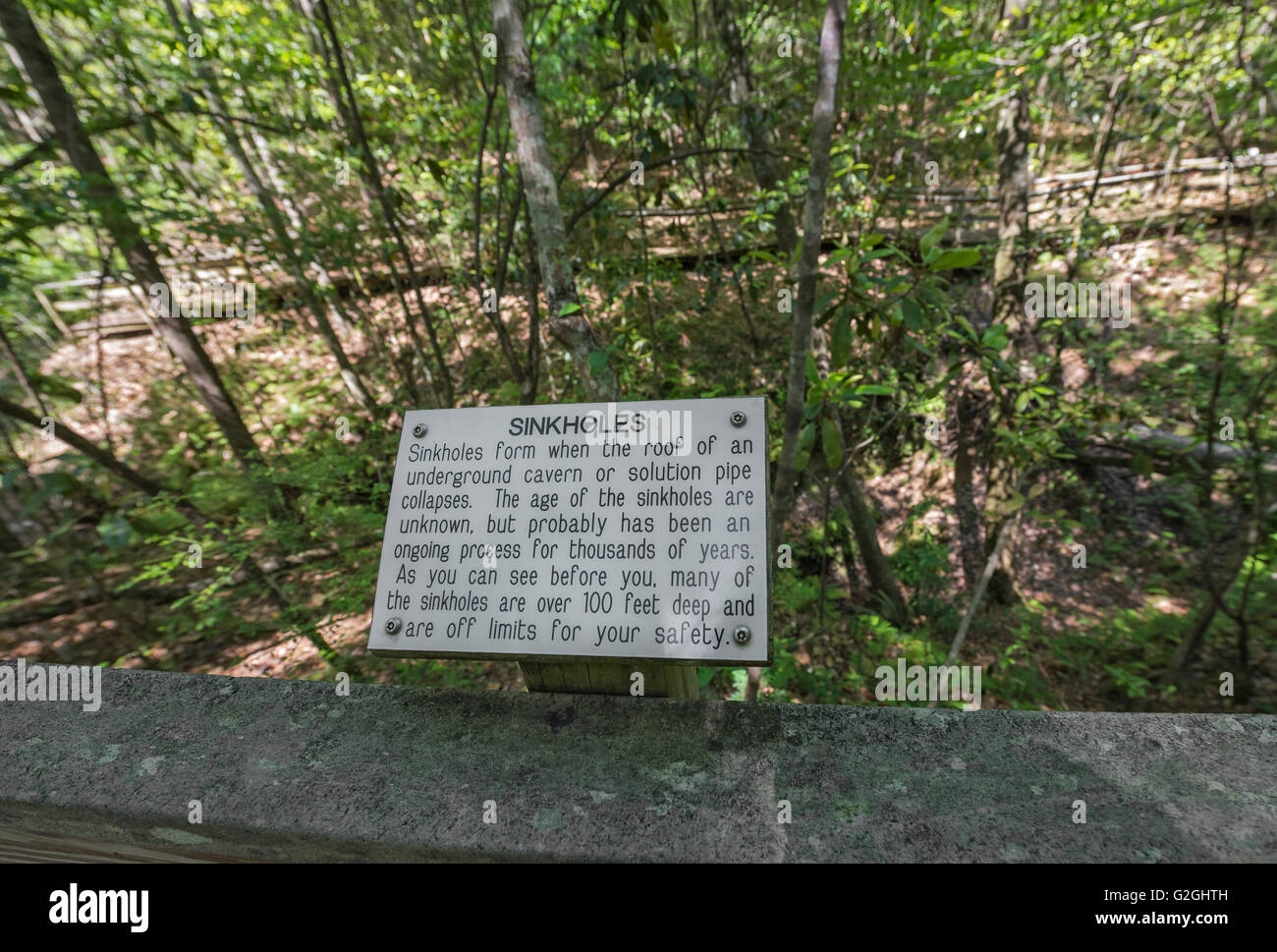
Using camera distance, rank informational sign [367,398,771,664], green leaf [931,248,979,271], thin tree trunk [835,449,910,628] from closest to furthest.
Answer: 1. informational sign [367,398,771,664]
2. green leaf [931,248,979,271]
3. thin tree trunk [835,449,910,628]

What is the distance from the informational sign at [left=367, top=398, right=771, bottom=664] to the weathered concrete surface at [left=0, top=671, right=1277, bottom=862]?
0.73 ft

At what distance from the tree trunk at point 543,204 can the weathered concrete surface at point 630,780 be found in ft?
4.22

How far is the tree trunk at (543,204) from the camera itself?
6.56ft

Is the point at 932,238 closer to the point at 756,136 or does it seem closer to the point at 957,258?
the point at 957,258

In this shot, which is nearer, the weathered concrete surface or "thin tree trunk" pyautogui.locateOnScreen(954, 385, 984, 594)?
the weathered concrete surface

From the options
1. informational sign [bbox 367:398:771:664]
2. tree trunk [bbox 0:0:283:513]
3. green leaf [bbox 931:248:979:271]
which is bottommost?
informational sign [bbox 367:398:771:664]

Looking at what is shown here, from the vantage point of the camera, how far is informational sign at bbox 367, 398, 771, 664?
118 centimetres

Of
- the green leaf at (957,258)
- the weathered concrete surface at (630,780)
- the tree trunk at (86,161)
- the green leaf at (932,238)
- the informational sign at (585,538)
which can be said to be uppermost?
the tree trunk at (86,161)

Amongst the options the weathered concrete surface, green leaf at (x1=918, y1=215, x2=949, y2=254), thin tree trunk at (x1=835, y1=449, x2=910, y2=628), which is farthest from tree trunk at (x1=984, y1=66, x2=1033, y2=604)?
the weathered concrete surface

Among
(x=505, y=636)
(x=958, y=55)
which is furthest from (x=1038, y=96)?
(x=505, y=636)

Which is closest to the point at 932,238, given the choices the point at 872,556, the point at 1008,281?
the point at 872,556

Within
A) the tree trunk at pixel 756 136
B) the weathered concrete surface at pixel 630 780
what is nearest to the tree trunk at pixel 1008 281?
the tree trunk at pixel 756 136

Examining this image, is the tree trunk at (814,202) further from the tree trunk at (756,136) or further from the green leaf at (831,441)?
the tree trunk at (756,136)

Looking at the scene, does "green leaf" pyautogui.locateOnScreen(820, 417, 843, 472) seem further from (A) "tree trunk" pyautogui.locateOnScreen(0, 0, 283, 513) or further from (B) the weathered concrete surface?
(A) "tree trunk" pyautogui.locateOnScreen(0, 0, 283, 513)
